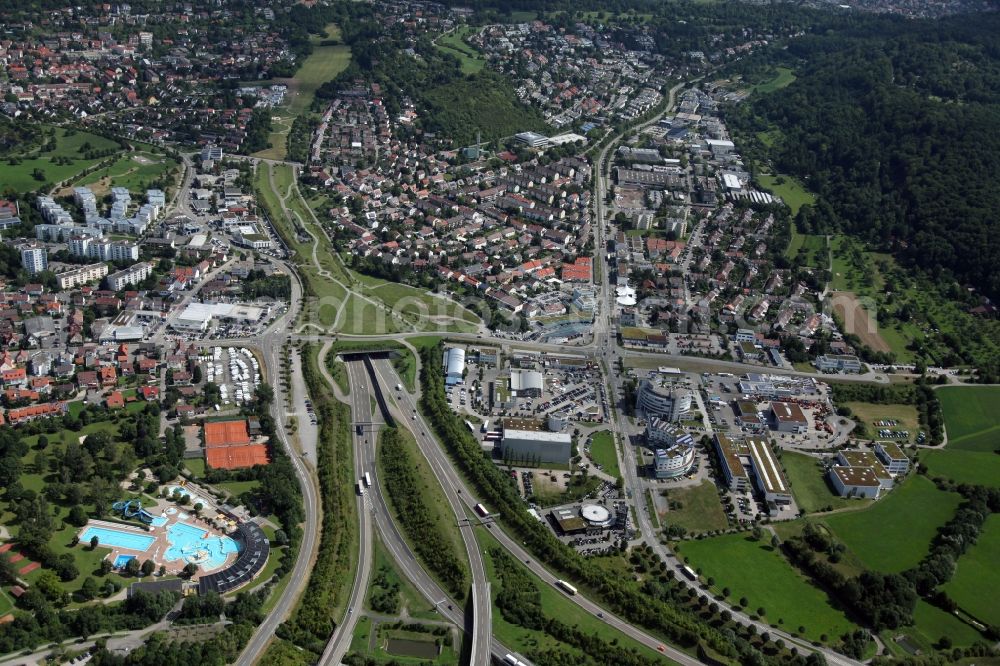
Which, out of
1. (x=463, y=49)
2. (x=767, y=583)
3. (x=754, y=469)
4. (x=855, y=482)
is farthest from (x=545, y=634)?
(x=463, y=49)

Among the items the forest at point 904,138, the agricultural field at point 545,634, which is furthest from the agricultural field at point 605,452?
the forest at point 904,138

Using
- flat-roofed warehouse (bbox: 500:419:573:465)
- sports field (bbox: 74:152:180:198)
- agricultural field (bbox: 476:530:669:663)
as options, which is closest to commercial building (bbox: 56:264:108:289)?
sports field (bbox: 74:152:180:198)

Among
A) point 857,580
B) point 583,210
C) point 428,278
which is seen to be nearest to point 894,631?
point 857,580

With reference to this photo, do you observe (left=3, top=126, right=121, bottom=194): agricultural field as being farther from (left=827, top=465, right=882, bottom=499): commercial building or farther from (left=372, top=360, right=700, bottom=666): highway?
(left=827, top=465, right=882, bottom=499): commercial building

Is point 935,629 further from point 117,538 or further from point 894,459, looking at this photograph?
point 117,538

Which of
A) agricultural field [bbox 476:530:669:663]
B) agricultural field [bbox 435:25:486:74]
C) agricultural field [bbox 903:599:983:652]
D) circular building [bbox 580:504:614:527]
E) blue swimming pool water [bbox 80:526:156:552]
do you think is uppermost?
agricultural field [bbox 435:25:486:74]

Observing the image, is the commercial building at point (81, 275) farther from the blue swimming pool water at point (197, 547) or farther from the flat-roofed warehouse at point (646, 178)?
the flat-roofed warehouse at point (646, 178)

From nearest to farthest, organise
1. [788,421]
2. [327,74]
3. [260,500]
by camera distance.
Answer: [260,500]
[788,421]
[327,74]

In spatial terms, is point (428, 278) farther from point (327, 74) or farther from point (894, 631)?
point (327, 74)
